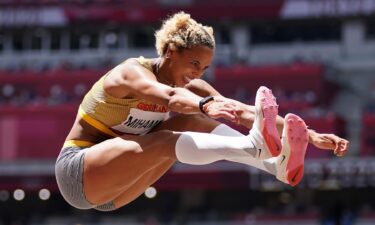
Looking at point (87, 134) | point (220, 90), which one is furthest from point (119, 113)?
point (220, 90)

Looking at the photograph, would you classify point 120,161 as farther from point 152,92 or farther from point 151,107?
point 152,92

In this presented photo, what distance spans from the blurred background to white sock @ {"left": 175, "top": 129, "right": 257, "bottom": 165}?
2026 centimetres

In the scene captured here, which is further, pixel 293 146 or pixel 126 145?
pixel 126 145

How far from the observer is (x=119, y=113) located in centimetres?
694

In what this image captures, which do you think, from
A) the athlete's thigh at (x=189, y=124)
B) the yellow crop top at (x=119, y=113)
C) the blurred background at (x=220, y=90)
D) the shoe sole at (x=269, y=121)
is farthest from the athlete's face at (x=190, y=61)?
the blurred background at (x=220, y=90)

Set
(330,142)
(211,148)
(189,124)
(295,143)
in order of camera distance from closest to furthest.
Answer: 1. (295,143)
2. (211,148)
3. (330,142)
4. (189,124)

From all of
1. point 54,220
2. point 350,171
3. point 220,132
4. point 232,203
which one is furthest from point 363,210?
point 220,132

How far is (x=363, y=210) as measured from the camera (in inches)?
1217

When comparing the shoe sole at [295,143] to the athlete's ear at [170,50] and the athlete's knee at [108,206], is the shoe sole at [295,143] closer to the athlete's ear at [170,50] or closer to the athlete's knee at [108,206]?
the athlete's ear at [170,50]

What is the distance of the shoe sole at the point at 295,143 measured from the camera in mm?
6137

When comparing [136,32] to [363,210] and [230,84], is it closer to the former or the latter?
[230,84]

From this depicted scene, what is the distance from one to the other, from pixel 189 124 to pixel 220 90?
2604 cm

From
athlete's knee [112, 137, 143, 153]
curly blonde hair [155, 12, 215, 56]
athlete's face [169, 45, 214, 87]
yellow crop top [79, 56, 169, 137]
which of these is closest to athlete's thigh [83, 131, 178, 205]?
athlete's knee [112, 137, 143, 153]

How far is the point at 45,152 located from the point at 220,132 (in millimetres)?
24841
